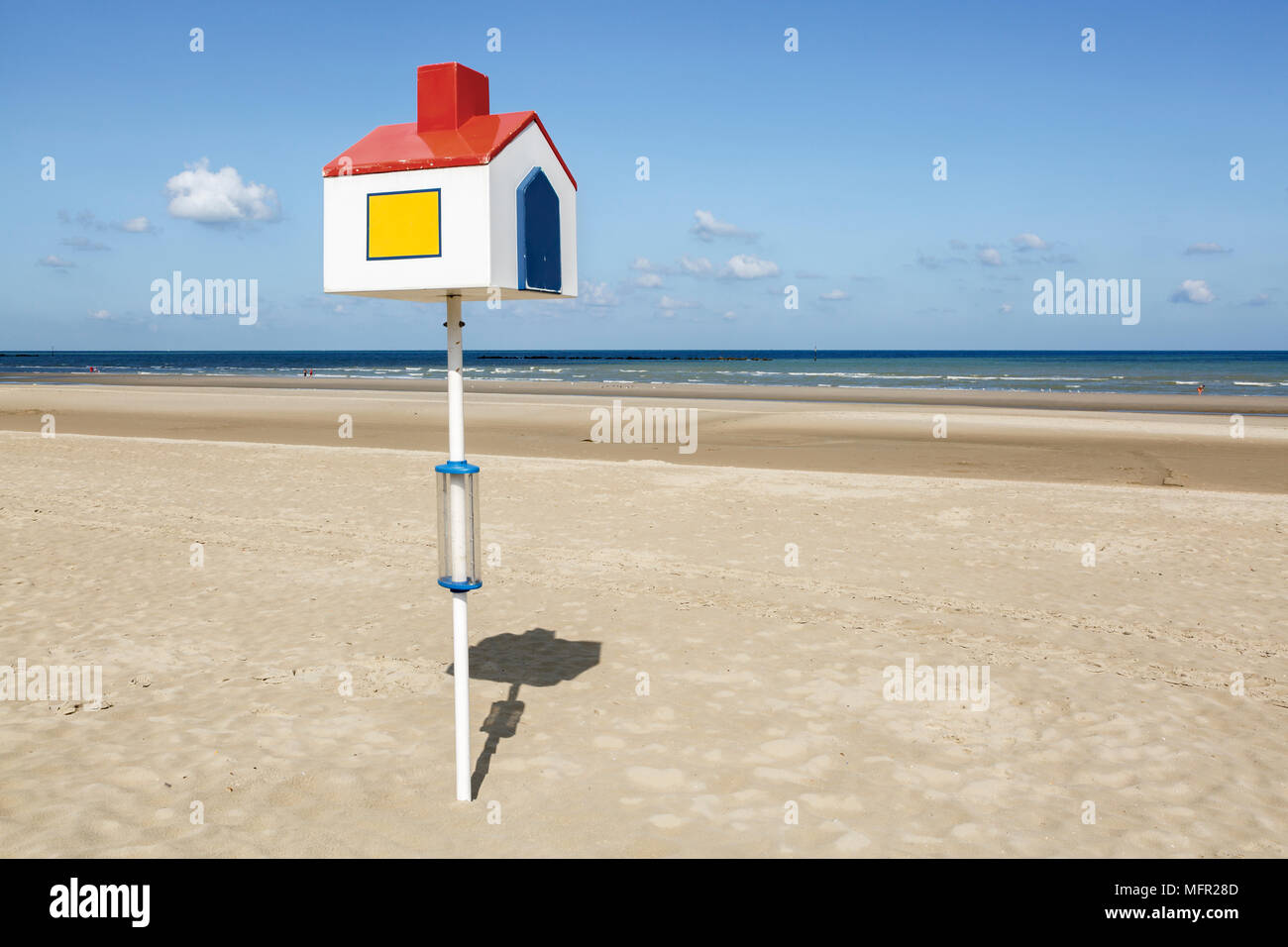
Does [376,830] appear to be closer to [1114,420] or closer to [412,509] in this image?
[412,509]

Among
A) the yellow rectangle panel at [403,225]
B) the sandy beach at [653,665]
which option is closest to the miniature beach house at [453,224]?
the yellow rectangle panel at [403,225]

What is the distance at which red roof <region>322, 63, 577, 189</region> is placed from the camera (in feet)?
14.2

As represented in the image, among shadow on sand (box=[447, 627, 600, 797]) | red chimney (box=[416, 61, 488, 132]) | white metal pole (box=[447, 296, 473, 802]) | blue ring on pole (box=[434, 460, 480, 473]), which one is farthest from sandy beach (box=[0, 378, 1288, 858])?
red chimney (box=[416, 61, 488, 132])

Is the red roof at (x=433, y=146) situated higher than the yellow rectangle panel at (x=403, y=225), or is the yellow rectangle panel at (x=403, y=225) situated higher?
the red roof at (x=433, y=146)

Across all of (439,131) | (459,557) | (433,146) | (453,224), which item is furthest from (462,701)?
(439,131)

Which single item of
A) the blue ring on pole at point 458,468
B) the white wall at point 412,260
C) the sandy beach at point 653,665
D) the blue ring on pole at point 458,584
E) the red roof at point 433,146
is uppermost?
the red roof at point 433,146

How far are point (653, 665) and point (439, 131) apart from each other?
416 cm

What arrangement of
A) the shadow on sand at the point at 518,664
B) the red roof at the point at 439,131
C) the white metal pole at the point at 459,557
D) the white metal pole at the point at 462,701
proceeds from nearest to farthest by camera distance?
the red roof at the point at 439,131
the white metal pole at the point at 459,557
the white metal pole at the point at 462,701
the shadow on sand at the point at 518,664

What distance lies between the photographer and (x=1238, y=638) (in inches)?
295

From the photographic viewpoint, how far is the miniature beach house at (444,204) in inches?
167

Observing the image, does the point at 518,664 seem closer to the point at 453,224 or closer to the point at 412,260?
the point at 412,260

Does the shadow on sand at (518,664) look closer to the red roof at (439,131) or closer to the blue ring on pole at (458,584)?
the blue ring on pole at (458,584)

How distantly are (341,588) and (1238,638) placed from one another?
26.6ft

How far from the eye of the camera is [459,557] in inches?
177
